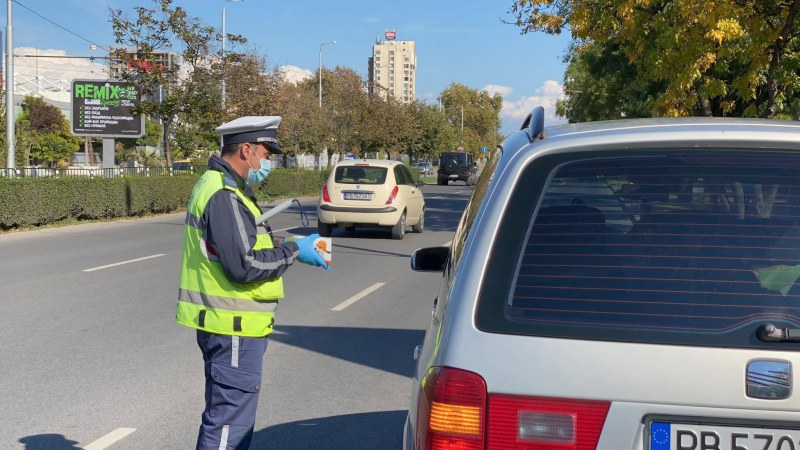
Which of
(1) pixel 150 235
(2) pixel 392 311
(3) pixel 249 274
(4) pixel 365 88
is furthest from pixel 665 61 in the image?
(4) pixel 365 88

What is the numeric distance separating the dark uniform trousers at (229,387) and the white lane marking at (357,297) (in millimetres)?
6244

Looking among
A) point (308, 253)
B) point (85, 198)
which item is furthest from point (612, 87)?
point (308, 253)

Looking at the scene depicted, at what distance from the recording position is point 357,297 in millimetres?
11164

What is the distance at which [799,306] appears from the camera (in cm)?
246

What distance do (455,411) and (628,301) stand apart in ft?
1.81

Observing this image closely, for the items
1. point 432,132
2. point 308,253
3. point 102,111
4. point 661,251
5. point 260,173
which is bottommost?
point 308,253

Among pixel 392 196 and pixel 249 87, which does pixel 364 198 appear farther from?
pixel 249 87

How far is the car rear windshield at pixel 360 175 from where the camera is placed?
19.0m

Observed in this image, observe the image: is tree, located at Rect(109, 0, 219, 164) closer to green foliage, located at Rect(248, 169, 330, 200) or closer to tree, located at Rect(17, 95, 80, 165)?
green foliage, located at Rect(248, 169, 330, 200)

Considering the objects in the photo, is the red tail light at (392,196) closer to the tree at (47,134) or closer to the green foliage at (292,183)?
the green foliage at (292,183)

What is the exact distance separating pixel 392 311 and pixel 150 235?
11.0 meters

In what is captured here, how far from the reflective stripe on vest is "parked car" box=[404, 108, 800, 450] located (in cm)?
128

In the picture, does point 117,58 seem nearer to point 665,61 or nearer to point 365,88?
point 665,61

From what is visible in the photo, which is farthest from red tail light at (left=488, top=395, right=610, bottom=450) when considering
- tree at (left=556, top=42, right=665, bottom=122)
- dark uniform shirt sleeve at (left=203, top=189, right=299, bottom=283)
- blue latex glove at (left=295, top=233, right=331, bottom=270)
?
tree at (left=556, top=42, right=665, bottom=122)
